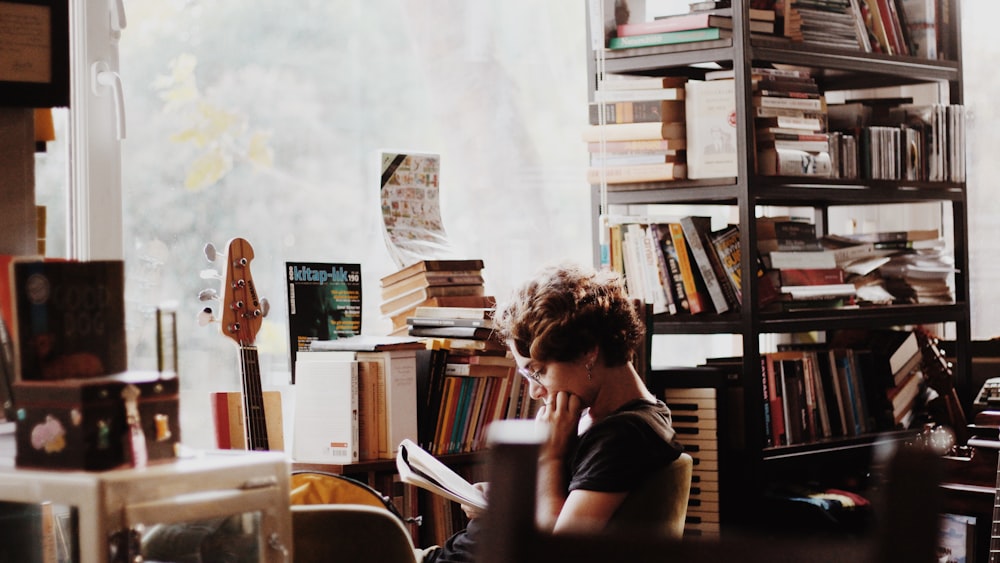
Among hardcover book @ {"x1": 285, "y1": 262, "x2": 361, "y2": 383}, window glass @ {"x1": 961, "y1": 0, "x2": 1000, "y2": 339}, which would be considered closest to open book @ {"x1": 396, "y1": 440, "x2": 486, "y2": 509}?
hardcover book @ {"x1": 285, "y1": 262, "x2": 361, "y2": 383}

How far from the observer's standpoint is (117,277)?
1617 millimetres

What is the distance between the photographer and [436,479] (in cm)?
251

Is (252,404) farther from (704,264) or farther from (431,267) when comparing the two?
(704,264)

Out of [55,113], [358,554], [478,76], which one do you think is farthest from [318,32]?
[358,554]

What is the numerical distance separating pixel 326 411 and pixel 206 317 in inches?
15.4

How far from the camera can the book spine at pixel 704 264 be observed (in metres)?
3.62

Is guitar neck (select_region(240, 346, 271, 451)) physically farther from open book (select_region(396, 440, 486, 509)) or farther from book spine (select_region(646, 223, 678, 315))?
book spine (select_region(646, 223, 678, 315))

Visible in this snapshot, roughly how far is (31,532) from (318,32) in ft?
6.36

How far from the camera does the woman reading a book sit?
2400mm

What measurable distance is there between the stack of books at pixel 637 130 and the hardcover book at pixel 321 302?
0.93 metres

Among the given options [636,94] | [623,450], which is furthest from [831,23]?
[623,450]

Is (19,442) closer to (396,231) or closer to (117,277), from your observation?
(117,277)

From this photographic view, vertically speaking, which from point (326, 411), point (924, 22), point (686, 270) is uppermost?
point (924, 22)

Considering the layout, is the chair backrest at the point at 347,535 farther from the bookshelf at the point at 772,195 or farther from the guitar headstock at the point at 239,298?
the bookshelf at the point at 772,195
